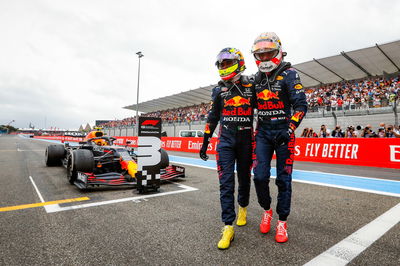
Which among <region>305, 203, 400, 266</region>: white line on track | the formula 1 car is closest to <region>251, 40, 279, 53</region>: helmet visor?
<region>305, 203, 400, 266</region>: white line on track

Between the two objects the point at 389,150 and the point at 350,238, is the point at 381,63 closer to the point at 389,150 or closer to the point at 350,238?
the point at 389,150

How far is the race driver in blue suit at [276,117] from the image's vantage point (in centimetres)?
244

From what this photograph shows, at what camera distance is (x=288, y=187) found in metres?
2.47

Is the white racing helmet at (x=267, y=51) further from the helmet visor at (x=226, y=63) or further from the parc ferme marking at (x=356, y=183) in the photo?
the parc ferme marking at (x=356, y=183)

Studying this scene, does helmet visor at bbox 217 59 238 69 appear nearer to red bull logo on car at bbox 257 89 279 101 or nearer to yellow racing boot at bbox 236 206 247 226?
red bull logo on car at bbox 257 89 279 101

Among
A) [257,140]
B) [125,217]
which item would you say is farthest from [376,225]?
[125,217]

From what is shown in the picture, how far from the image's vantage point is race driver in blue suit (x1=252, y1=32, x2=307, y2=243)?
2.44 m

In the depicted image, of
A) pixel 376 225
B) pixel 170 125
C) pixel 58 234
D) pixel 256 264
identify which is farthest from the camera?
pixel 170 125

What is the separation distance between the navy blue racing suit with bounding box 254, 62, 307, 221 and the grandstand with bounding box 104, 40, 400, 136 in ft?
43.6

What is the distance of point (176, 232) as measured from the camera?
259 cm

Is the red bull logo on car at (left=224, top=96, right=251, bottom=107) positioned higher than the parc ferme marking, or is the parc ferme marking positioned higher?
the red bull logo on car at (left=224, top=96, right=251, bottom=107)

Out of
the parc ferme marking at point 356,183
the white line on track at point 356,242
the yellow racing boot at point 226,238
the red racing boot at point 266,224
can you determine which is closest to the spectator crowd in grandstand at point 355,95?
the parc ferme marking at point 356,183

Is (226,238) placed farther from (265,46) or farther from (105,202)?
(105,202)

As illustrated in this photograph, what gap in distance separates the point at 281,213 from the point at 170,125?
80.1ft
